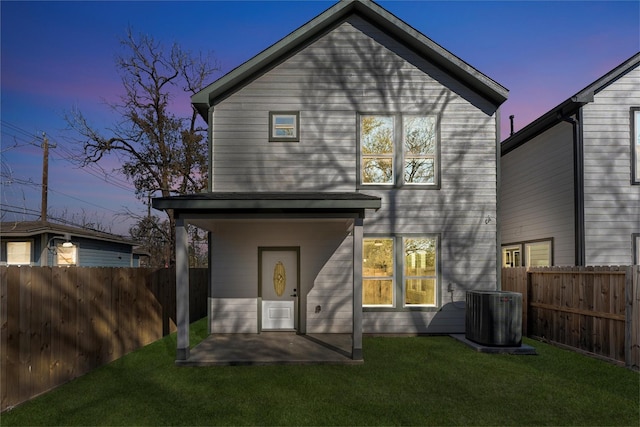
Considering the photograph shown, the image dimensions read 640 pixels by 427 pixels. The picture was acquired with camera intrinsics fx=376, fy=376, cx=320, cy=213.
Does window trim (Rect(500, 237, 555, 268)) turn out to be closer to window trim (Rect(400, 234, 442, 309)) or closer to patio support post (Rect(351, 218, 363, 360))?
window trim (Rect(400, 234, 442, 309))

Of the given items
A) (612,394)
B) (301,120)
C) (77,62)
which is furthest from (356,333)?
(77,62)

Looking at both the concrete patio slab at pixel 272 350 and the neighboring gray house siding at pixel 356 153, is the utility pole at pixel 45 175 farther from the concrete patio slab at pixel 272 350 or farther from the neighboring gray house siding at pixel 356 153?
the concrete patio slab at pixel 272 350

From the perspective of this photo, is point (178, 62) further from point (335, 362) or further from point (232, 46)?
point (335, 362)

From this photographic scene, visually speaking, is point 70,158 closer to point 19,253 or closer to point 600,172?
point 19,253

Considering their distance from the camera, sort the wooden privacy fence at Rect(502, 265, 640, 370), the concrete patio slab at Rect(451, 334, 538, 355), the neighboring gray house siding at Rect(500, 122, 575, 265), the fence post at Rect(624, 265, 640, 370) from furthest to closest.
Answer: the neighboring gray house siding at Rect(500, 122, 575, 265)
the concrete patio slab at Rect(451, 334, 538, 355)
the wooden privacy fence at Rect(502, 265, 640, 370)
the fence post at Rect(624, 265, 640, 370)

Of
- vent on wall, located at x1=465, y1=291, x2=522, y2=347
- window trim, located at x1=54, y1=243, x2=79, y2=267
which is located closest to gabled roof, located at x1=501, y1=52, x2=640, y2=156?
vent on wall, located at x1=465, y1=291, x2=522, y2=347

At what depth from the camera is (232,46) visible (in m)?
17.4

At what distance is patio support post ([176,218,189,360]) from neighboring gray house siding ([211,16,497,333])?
229 cm

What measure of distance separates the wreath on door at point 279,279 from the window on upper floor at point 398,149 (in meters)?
3.10

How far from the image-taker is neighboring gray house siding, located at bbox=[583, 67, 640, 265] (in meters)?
9.73

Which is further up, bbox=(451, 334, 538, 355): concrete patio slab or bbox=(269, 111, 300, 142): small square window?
bbox=(269, 111, 300, 142): small square window

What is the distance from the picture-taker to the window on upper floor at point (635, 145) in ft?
32.6

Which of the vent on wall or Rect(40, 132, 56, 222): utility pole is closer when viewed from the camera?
the vent on wall

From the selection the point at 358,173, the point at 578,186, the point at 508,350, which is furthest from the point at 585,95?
the point at 508,350
